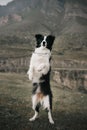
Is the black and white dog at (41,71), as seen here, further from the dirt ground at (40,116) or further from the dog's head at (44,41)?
the dirt ground at (40,116)

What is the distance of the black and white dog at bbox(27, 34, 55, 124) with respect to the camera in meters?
12.2

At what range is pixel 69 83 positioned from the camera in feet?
320

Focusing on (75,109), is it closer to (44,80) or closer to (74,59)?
(44,80)

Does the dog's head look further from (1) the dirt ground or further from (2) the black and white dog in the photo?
(1) the dirt ground

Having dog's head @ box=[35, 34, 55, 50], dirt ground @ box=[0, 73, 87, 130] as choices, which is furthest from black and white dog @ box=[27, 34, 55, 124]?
dirt ground @ box=[0, 73, 87, 130]

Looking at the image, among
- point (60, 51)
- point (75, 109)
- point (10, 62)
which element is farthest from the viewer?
point (60, 51)

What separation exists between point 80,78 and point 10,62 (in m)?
37.7

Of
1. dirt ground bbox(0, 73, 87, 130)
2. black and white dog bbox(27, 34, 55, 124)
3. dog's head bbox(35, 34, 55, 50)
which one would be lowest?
dirt ground bbox(0, 73, 87, 130)

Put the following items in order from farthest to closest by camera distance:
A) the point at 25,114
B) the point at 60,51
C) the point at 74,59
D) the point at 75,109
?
the point at 60,51 < the point at 74,59 < the point at 75,109 < the point at 25,114

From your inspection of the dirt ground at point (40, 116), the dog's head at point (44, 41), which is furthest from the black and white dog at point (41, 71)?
the dirt ground at point (40, 116)

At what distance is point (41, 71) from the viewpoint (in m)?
12.5

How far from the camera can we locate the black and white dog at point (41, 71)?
12234 mm

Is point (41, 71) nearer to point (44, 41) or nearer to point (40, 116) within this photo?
point (44, 41)

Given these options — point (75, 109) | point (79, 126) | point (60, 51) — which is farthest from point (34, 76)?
point (60, 51)
